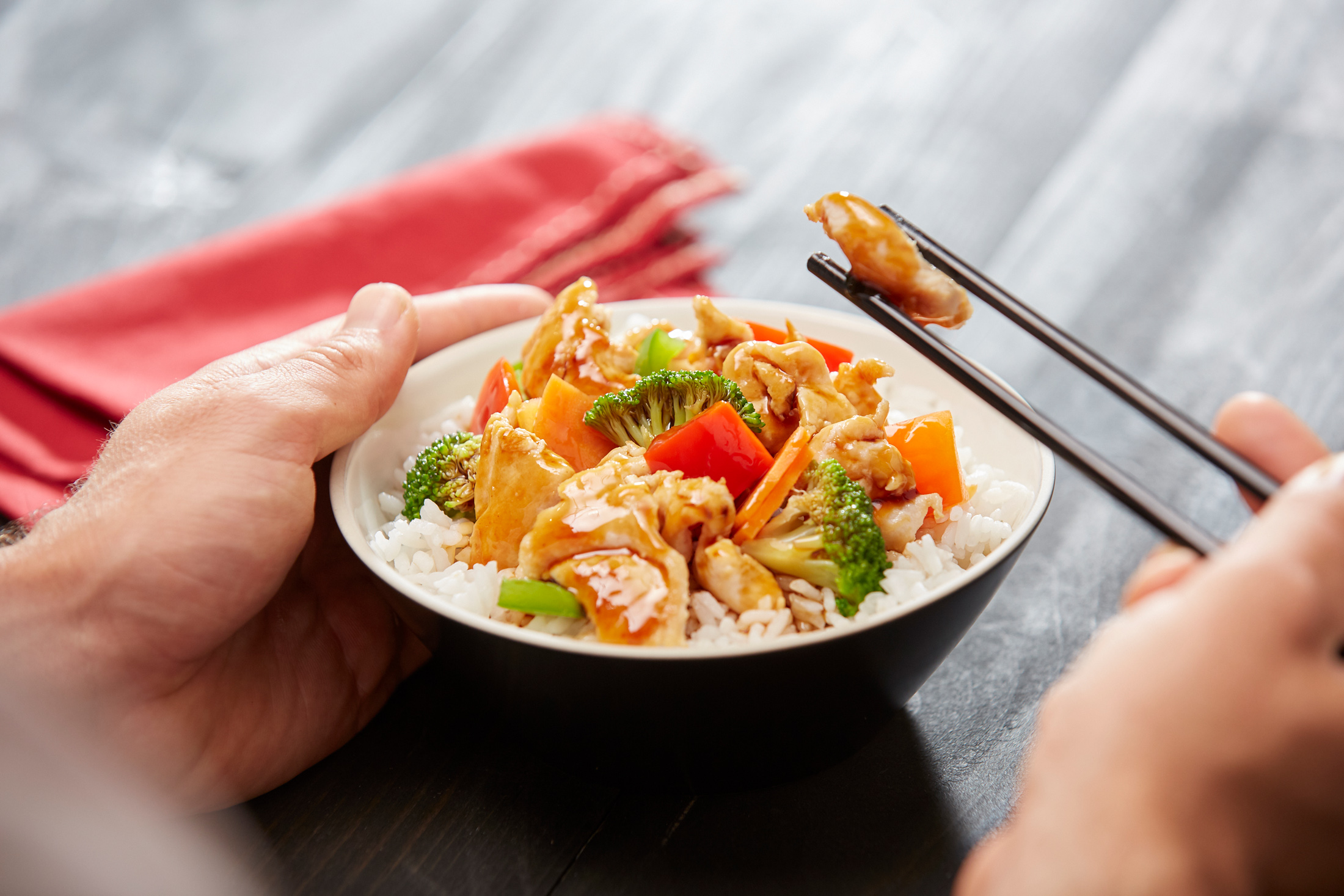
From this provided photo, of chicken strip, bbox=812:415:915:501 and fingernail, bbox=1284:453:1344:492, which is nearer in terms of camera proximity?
Answer: fingernail, bbox=1284:453:1344:492

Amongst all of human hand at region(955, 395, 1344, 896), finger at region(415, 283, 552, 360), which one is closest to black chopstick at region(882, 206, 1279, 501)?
human hand at region(955, 395, 1344, 896)

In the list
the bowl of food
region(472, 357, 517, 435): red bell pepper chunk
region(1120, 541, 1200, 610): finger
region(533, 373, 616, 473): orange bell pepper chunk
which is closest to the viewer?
region(1120, 541, 1200, 610): finger

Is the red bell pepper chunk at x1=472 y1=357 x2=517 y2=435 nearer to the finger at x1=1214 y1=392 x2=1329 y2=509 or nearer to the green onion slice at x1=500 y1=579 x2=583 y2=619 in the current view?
the green onion slice at x1=500 y1=579 x2=583 y2=619

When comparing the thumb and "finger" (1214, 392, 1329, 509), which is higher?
"finger" (1214, 392, 1329, 509)

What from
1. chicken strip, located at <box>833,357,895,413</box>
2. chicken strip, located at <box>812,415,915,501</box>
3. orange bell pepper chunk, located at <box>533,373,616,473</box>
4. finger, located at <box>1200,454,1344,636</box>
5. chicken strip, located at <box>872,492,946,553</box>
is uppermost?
finger, located at <box>1200,454,1344,636</box>

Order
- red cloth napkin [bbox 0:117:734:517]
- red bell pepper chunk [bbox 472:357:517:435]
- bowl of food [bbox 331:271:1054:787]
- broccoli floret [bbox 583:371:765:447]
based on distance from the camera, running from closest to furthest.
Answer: bowl of food [bbox 331:271:1054:787] → broccoli floret [bbox 583:371:765:447] → red bell pepper chunk [bbox 472:357:517:435] → red cloth napkin [bbox 0:117:734:517]

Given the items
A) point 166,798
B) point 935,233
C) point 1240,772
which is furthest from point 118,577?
point 935,233

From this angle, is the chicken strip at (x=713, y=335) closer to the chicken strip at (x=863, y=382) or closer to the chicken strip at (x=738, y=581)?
the chicken strip at (x=863, y=382)
